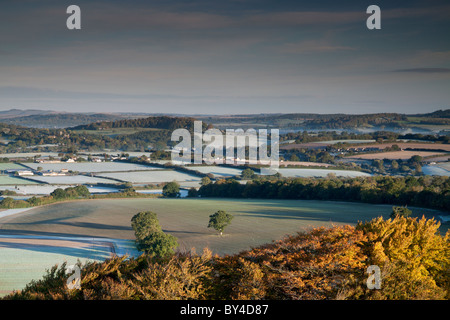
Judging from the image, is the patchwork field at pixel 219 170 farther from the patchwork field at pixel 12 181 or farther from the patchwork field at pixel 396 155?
the patchwork field at pixel 12 181

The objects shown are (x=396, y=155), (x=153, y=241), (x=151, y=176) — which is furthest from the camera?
(x=396, y=155)

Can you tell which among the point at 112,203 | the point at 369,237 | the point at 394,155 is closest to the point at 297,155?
the point at 394,155

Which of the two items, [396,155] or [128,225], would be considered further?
[396,155]

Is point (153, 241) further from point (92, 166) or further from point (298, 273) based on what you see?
point (92, 166)

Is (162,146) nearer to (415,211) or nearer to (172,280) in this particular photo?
(415,211)

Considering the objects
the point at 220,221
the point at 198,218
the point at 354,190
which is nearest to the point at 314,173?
the point at 354,190

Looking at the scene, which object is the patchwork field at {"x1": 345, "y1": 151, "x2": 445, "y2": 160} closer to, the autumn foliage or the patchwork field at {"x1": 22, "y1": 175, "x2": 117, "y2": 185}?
the patchwork field at {"x1": 22, "y1": 175, "x2": 117, "y2": 185}

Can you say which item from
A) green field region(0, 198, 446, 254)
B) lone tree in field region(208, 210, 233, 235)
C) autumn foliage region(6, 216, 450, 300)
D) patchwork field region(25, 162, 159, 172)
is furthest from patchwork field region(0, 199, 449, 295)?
patchwork field region(25, 162, 159, 172)

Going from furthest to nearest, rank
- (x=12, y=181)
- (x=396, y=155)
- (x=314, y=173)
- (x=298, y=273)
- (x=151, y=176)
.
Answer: (x=396, y=155)
(x=151, y=176)
(x=314, y=173)
(x=12, y=181)
(x=298, y=273)
